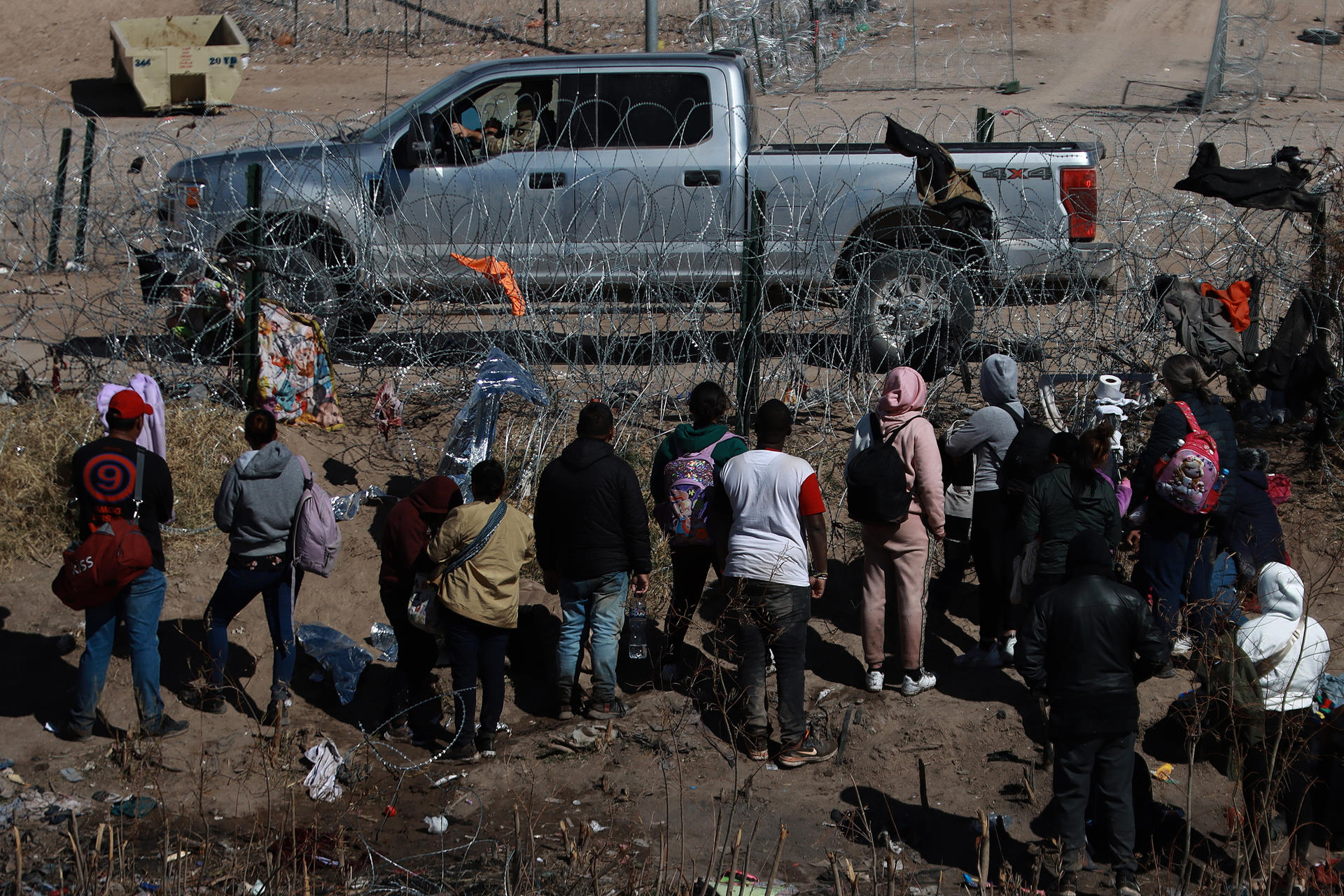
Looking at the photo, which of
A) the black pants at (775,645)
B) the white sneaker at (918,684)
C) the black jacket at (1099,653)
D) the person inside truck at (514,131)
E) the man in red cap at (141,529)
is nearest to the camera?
the black jacket at (1099,653)

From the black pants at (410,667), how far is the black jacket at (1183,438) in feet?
10.6

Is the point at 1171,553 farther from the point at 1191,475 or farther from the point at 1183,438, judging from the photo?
the point at 1183,438

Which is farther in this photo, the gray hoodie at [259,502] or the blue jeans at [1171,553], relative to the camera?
the blue jeans at [1171,553]

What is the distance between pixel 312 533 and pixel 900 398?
2.60 meters

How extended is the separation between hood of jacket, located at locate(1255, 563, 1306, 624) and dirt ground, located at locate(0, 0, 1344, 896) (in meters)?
0.83

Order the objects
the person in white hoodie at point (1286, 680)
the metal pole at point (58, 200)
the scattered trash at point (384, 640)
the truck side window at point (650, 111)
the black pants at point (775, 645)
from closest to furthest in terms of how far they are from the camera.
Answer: the person in white hoodie at point (1286, 680) < the black pants at point (775, 645) < the scattered trash at point (384, 640) < the metal pole at point (58, 200) < the truck side window at point (650, 111)

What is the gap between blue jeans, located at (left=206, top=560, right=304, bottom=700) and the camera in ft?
16.8

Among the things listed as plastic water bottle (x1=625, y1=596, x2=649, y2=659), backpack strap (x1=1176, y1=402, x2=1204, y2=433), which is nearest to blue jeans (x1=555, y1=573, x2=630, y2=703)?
plastic water bottle (x1=625, y1=596, x2=649, y2=659)

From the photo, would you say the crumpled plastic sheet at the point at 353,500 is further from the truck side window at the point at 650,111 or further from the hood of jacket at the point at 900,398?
the hood of jacket at the point at 900,398

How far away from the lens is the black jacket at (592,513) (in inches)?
198

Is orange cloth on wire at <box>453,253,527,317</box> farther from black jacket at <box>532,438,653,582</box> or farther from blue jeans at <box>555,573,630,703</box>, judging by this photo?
blue jeans at <box>555,573,630,703</box>

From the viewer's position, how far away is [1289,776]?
412 cm

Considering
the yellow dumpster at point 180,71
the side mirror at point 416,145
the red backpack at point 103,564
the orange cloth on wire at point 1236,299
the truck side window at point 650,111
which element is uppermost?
the yellow dumpster at point 180,71


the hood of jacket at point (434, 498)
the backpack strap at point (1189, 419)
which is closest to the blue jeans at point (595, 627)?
the hood of jacket at point (434, 498)
